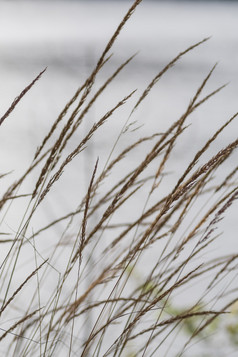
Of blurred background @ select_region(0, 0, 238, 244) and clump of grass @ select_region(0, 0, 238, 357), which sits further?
blurred background @ select_region(0, 0, 238, 244)

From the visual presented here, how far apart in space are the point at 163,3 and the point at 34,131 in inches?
160

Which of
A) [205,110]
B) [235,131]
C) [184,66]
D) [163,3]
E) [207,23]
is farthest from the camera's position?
[163,3]

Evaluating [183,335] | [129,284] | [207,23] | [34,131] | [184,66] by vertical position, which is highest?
[207,23]

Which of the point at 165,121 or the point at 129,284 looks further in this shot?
the point at 165,121

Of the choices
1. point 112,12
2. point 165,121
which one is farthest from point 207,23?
point 165,121

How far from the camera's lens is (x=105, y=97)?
11.9 feet

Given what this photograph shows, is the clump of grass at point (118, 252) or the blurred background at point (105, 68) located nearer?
the clump of grass at point (118, 252)

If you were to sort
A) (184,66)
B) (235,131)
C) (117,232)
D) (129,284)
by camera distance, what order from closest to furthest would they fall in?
(129,284), (117,232), (235,131), (184,66)

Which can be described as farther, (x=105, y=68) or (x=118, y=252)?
(x=105, y=68)

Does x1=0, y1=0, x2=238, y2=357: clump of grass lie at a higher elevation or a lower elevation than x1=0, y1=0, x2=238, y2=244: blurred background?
lower

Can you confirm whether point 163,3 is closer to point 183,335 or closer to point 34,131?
point 34,131

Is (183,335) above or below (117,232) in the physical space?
below

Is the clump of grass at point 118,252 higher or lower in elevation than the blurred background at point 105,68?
lower

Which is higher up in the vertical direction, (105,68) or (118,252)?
(105,68)
